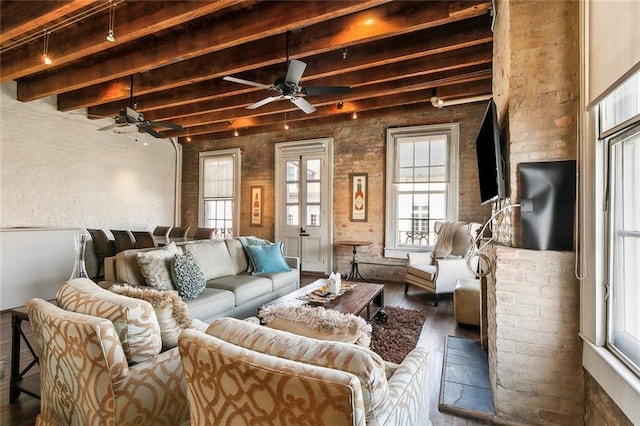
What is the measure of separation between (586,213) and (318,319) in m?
1.65

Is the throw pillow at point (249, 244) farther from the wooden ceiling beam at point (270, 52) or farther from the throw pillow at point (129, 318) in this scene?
the throw pillow at point (129, 318)

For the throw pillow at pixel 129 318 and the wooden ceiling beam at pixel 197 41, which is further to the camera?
the wooden ceiling beam at pixel 197 41

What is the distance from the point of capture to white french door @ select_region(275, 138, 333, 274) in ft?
20.8

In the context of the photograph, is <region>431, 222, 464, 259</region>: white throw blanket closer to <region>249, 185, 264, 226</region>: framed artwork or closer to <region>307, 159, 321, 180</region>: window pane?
<region>307, 159, 321, 180</region>: window pane

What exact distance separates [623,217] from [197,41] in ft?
13.0

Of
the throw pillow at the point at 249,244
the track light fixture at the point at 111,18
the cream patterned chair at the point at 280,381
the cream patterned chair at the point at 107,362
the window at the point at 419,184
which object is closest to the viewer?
the cream patterned chair at the point at 280,381

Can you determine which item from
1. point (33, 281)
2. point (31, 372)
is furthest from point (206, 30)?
point (33, 281)

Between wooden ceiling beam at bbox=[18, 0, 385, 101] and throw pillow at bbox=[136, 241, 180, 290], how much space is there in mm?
2273

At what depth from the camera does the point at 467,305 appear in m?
3.42

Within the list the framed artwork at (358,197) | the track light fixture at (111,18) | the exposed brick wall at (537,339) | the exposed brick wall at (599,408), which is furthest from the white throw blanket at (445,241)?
the track light fixture at (111,18)

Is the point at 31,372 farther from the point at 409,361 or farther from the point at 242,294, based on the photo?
the point at 409,361

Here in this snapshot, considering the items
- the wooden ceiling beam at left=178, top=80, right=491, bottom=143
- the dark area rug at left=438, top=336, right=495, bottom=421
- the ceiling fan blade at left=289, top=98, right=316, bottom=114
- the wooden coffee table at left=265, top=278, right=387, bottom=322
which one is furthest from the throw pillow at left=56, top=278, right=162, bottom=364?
the wooden ceiling beam at left=178, top=80, right=491, bottom=143

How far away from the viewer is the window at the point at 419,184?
5379 mm

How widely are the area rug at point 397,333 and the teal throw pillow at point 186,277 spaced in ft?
5.79
